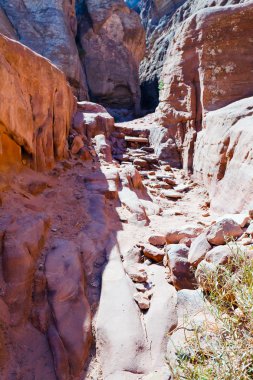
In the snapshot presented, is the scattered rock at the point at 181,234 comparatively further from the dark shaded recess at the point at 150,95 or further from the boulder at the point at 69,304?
the dark shaded recess at the point at 150,95

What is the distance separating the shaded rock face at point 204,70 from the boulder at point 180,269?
4557mm

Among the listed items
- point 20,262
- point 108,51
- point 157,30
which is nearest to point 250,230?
point 20,262

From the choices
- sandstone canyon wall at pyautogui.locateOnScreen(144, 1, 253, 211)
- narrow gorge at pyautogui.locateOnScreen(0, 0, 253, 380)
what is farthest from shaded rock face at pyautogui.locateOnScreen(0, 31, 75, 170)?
sandstone canyon wall at pyautogui.locateOnScreen(144, 1, 253, 211)

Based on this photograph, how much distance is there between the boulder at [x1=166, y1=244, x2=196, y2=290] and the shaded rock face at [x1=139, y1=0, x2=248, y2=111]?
604 inches

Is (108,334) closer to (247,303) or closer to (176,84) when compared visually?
(247,303)

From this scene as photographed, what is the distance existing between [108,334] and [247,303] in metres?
1.05

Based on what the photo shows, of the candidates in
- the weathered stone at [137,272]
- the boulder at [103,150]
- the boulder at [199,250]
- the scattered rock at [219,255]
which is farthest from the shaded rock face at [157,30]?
the scattered rock at [219,255]

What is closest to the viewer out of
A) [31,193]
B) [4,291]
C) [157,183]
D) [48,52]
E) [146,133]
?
[4,291]

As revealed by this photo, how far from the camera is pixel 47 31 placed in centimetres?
1333

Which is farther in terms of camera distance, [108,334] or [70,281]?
[70,281]

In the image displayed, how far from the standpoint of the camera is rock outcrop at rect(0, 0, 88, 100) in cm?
1302

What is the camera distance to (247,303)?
148 centimetres

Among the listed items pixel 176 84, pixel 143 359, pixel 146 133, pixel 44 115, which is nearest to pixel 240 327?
pixel 143 359

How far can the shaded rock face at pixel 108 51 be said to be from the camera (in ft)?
50.6
